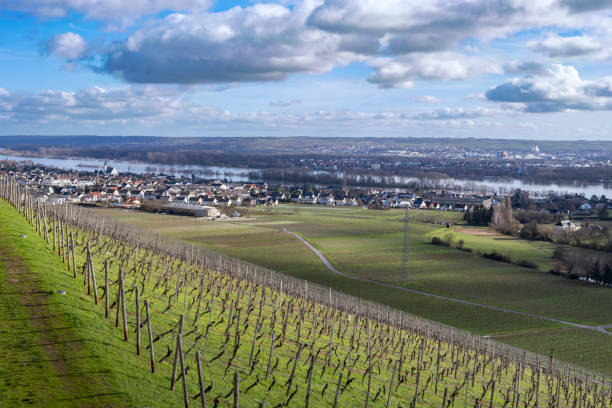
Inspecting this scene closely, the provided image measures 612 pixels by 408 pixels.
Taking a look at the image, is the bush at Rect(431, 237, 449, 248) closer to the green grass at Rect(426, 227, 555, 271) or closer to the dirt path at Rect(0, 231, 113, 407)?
the green grass at Rect(426, 227, 555, 271)

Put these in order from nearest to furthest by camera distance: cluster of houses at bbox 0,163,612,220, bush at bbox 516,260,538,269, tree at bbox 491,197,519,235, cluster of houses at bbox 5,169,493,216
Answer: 1. bush at bbox 516,260,538,269
2. tree at bbox 491,197,519,235
3. cluster of houses at bbox 0,163,612,220
4. cluster of houses at bbox 5,169,493,216

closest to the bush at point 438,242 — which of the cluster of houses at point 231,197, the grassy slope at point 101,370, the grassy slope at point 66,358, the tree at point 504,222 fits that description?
the tree at point 504,222

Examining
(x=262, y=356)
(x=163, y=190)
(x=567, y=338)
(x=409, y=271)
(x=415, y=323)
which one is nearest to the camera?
(x=262, y=356)

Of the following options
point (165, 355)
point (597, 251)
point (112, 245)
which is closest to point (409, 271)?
point (597, 251)

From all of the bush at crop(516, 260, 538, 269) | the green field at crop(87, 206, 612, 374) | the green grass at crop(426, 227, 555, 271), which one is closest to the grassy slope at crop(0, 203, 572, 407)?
the green field at crop(87, 206, 612, 374)

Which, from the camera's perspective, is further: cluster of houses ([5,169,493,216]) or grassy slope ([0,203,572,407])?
cluster of houses ([5,169,493,216])

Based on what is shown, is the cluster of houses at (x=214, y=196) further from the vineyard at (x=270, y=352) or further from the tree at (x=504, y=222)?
the vineyard at (x=270, y=352)

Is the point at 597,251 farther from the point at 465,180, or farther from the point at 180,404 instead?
the point at 465,180
